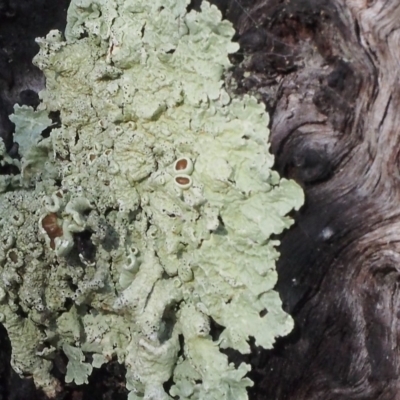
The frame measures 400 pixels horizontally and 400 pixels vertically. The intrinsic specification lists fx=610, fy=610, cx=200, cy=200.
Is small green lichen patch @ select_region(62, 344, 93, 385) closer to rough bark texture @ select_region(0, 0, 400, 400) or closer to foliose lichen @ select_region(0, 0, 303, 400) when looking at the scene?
foliose lichen @ select_region(0, 0, 303, 400)

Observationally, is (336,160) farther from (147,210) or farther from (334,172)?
(147,210)

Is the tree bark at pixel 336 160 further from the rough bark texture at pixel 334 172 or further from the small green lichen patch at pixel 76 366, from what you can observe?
the small green lichen patch at pixel 76 366

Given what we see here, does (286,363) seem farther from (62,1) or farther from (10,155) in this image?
(62,1)

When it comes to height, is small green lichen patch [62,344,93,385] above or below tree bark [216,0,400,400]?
below

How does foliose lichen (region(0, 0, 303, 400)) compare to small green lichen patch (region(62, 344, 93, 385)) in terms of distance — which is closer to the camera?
foliose lichen (region(0, 0, 303, 400))

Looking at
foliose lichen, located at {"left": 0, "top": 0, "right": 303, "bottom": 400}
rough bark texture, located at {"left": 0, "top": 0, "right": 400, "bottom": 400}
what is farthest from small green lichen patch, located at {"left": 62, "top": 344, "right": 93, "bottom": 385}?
rough bark texture, located at {"left": 0, "top": 0, "right": 400, "bottom": 400}

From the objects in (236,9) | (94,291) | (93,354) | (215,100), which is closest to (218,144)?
(215,100)

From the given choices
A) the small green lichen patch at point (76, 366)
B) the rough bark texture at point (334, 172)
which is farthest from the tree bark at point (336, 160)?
the small green lichen patch at point (76, 366)
